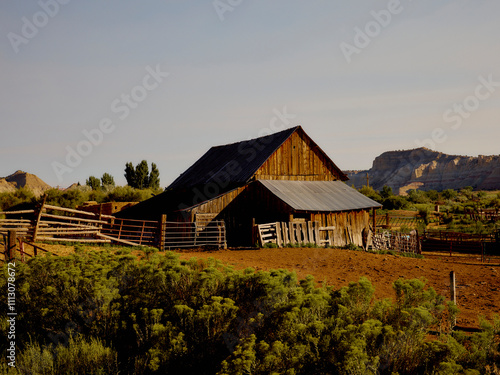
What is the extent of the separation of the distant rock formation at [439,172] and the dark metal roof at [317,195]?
130 meters

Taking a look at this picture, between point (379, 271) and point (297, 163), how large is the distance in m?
13.4

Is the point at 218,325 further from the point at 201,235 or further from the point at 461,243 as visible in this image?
the point at 461,243

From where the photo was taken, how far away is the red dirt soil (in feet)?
39.1

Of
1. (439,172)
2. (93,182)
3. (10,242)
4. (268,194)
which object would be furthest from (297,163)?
(439,172)

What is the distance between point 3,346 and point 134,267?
3.23m

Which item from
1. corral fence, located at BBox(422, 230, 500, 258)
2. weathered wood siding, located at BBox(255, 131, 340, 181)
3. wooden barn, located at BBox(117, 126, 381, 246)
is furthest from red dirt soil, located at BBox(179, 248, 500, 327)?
corral fence, located at BBox(422, 230, 500, 258)

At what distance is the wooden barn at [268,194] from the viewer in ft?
77.3

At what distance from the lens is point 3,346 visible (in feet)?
29.1

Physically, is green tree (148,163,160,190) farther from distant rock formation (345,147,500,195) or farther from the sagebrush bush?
distant rock formation (345,147,500,195)

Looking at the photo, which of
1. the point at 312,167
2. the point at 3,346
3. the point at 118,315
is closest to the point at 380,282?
the point at 118,315

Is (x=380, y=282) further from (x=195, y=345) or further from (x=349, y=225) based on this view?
(x=349, y=225)

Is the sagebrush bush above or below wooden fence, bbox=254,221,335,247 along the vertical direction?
below

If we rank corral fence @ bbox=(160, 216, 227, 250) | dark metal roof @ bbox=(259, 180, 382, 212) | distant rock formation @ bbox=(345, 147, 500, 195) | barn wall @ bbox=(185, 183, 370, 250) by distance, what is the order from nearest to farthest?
corral fence @ bbox=(160, 216, 227, 250)
dark metal roof @ bbox=(259, 180, 382, 212)
barn wall @ bbox=(185, 183, 370, 250)
distant rock formation @ bbox=(345, 147, 500, 195)

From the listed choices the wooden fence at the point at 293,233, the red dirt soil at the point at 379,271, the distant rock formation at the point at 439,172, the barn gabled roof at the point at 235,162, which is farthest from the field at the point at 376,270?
the distant rock formation at the point at 439,172
